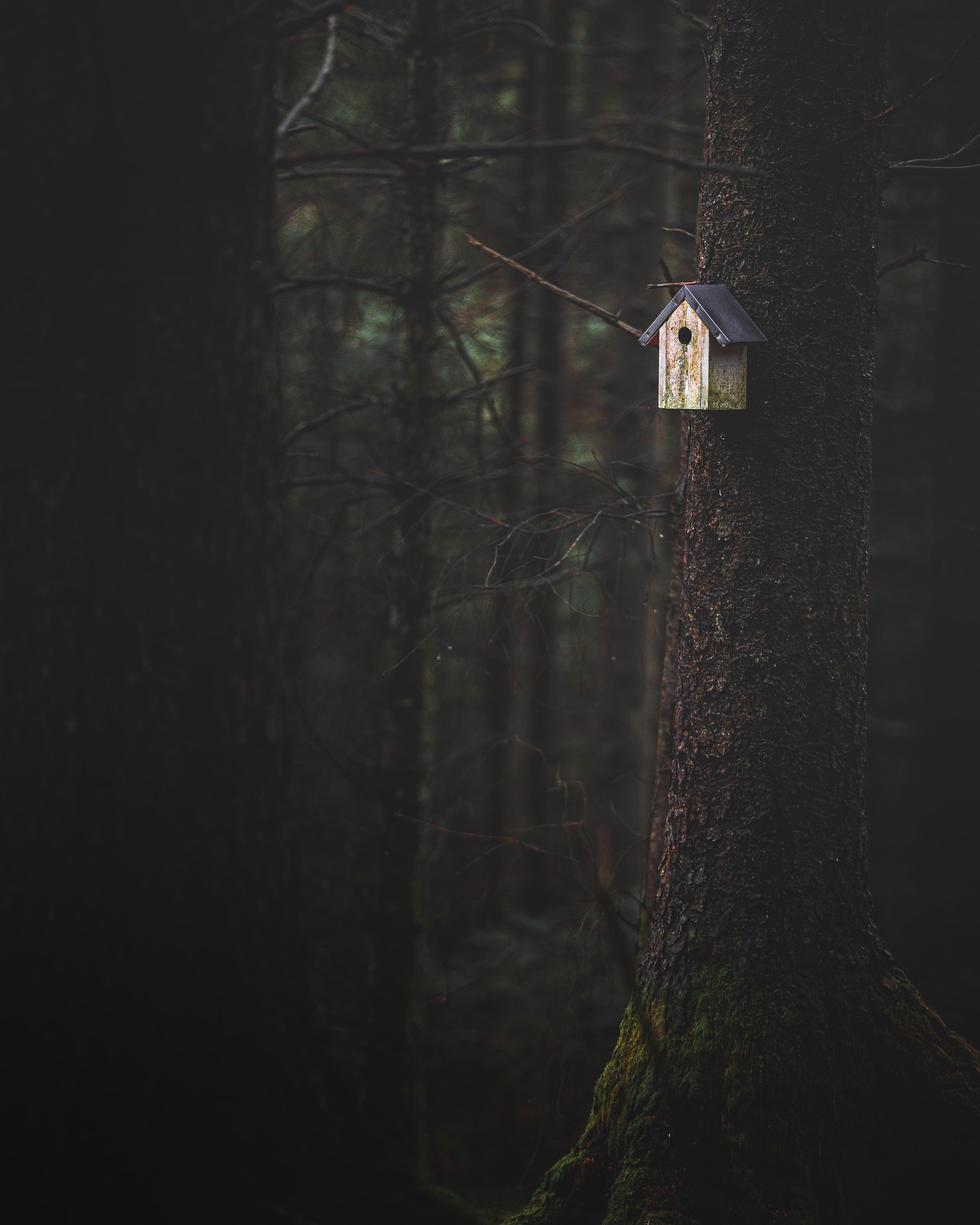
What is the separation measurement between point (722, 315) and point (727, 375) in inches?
6.9

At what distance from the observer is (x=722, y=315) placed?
2.62 meters

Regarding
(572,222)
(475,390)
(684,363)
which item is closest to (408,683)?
(475,390)

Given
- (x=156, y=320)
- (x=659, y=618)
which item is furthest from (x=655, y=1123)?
(x=659, y=618)

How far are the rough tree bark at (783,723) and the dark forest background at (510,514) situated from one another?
428 millimetres

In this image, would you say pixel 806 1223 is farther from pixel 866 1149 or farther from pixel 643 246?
pixel 643 246

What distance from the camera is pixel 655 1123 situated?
2623 millimetres

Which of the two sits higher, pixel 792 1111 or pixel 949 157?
pixel 949 157

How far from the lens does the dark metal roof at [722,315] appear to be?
2586 mm

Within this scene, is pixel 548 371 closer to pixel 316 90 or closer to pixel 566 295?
pixel 316 90

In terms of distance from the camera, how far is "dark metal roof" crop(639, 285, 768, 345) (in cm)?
259

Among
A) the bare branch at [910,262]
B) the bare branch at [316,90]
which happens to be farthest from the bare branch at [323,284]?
the bare branch at [910,262]

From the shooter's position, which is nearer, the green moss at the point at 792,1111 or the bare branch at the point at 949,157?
the green moss at the point at 792,1111

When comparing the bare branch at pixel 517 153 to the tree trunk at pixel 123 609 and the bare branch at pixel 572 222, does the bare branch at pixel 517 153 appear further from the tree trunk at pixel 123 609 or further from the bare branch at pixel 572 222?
the bare branch at pixel 572 222

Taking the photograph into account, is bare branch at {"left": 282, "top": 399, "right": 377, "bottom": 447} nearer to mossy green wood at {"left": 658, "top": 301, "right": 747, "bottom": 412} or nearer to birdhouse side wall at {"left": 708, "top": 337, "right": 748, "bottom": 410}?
mossy green wood at {"left": 658, "top": 301, "right": 747, "bottom": 412}
